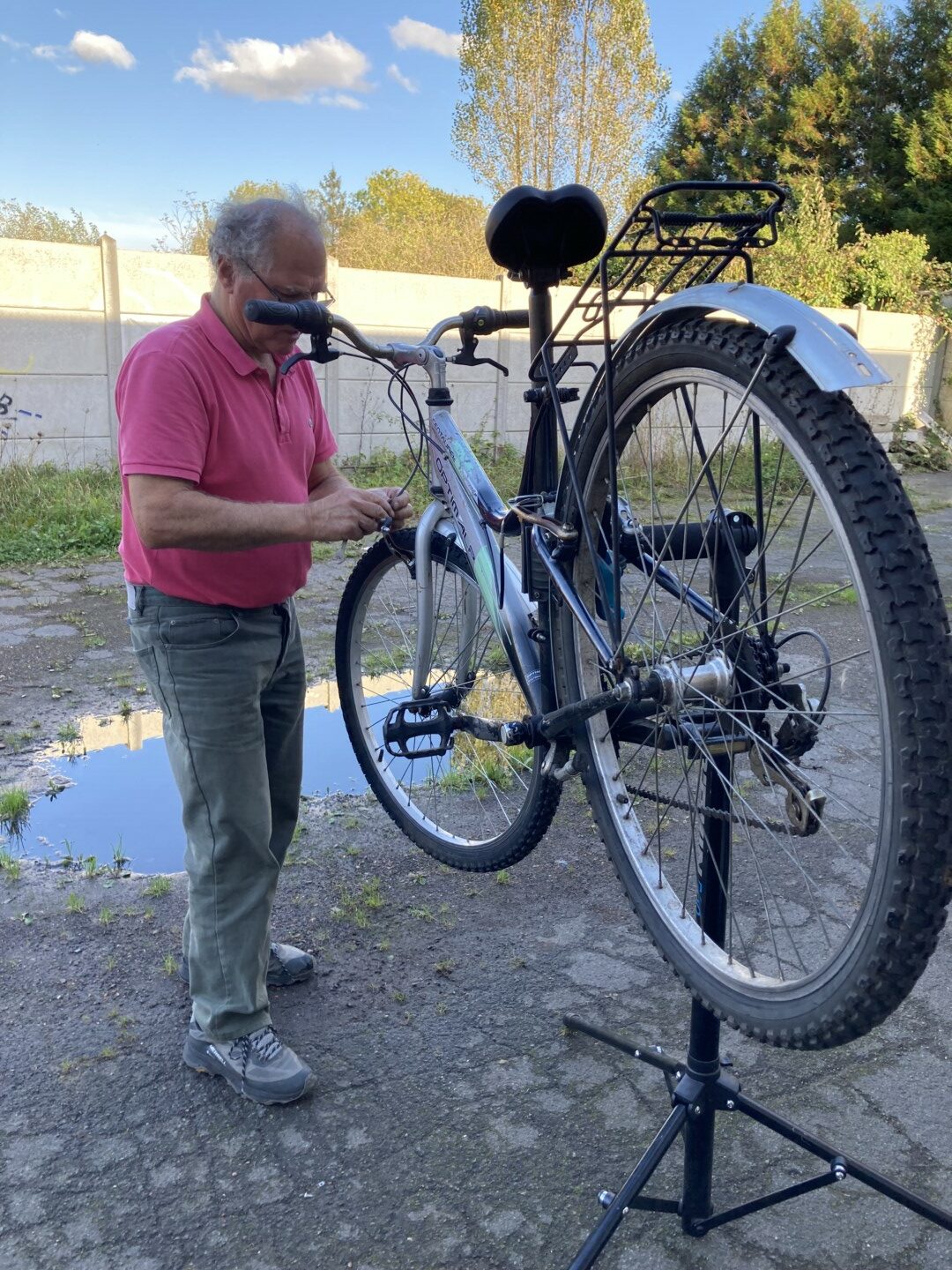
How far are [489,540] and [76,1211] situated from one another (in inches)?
62.9

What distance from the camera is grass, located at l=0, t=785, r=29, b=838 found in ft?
11.4

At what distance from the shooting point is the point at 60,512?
815cm

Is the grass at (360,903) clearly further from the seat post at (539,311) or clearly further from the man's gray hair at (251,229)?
the man's gray hair at (251,229)

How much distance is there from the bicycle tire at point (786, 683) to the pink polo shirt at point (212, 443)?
25.9 inches

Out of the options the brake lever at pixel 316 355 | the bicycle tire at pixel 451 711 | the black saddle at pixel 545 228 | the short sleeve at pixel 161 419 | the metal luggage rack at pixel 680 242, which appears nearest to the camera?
the metal luggage rack at pixel 680 242

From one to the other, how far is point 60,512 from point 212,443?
6.53m

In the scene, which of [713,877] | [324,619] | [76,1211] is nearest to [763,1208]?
[713,877]

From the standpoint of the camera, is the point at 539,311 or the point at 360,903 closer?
the point at 539,311

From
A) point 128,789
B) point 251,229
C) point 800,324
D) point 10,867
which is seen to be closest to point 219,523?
point 251,229

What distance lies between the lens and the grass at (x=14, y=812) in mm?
3477

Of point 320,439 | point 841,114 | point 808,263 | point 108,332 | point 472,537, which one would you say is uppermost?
point 841,114

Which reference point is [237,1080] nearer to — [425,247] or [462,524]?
[462,524]

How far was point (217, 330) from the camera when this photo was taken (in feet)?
7.32

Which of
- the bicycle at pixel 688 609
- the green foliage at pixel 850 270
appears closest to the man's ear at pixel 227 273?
the bicycle at pixel 688 609
